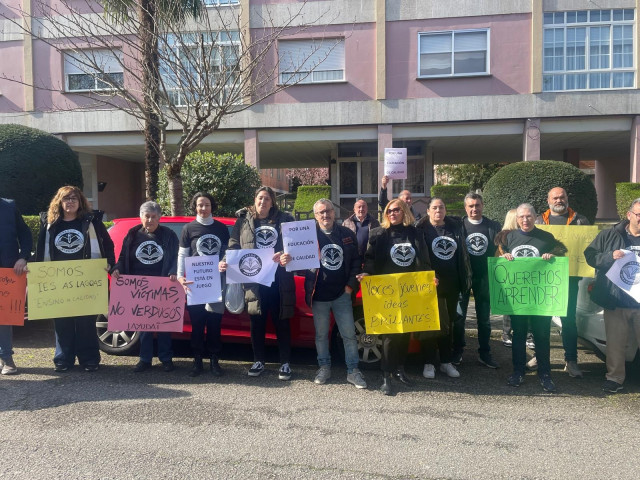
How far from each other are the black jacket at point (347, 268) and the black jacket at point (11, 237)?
2910mm

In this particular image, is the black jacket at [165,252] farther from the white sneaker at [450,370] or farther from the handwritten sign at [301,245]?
the white sneaker at [450,370]

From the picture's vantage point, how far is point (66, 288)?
5.12 metres

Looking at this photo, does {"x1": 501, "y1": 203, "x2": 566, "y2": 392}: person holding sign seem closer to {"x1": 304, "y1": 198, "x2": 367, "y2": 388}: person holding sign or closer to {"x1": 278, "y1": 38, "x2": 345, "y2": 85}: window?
{"x1": 304, "y1": 198, "x2": 367, "y2": 388}: person holding sign

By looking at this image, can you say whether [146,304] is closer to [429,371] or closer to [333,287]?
[333,287]

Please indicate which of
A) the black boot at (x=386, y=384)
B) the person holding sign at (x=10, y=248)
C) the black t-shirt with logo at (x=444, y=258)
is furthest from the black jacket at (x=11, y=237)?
the black t-shirt with logo at (x=444, y=258)

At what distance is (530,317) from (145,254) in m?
3.88

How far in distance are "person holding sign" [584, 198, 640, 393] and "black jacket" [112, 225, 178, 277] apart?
13.3 ft

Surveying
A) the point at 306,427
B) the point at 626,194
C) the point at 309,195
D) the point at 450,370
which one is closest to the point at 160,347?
the point at 306,427

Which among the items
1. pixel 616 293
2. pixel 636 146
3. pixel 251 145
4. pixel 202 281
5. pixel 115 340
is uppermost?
pixel 251 145

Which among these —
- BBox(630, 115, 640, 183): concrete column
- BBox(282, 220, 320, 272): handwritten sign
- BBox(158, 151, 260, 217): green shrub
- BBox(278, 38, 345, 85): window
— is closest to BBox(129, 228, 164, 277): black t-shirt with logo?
BBox(282, 220, 320, 272): handwritten sign

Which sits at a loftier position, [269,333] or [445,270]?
[445,270]

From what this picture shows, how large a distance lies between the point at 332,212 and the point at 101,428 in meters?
2.70

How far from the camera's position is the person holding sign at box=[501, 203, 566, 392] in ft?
15.9

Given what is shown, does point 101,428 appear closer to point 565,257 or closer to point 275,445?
point 275,445
